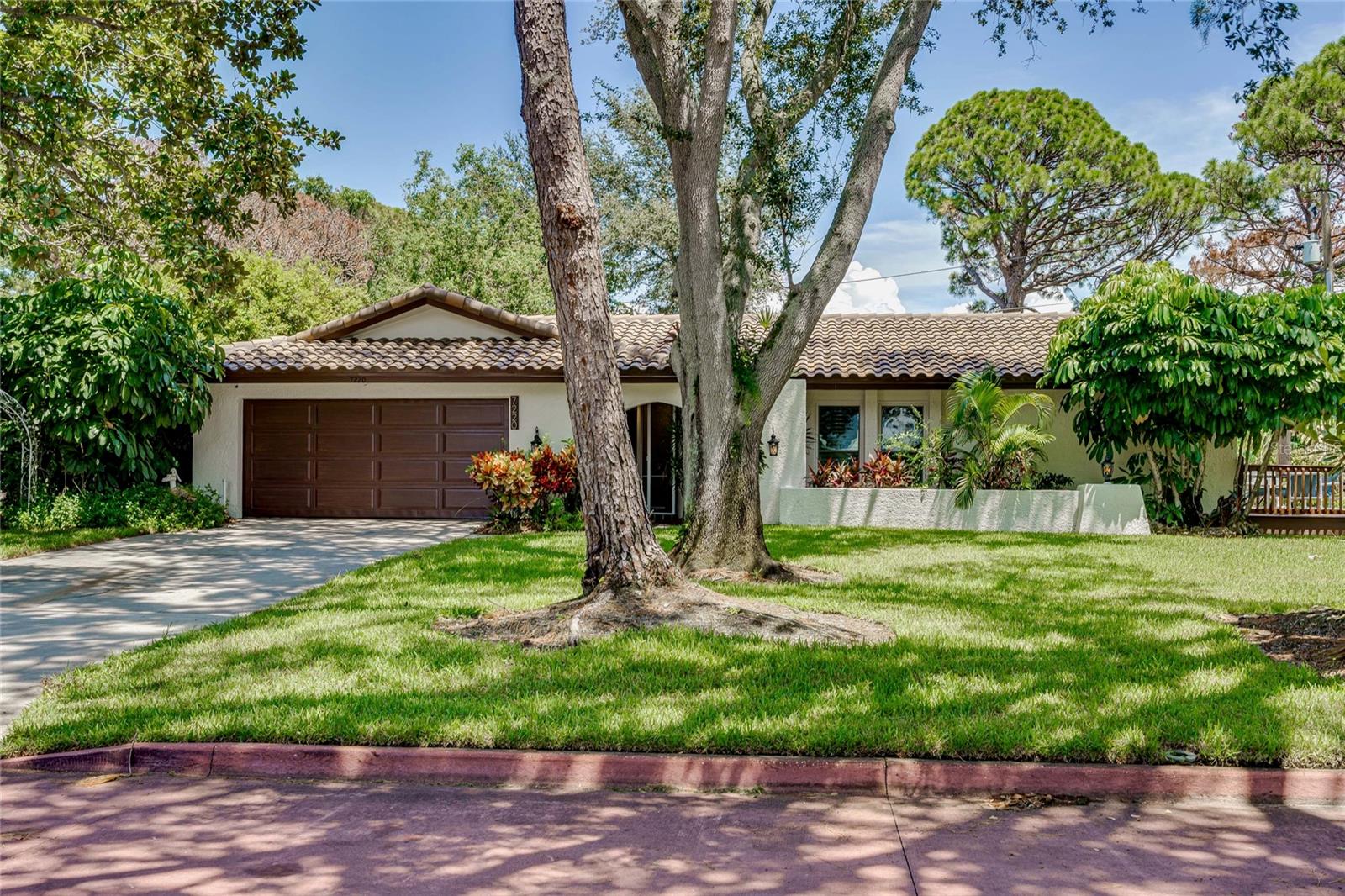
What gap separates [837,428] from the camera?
17984 millimetres

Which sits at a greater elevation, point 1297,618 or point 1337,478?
point 1337,478

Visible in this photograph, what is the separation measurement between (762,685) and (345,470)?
46.9 ft

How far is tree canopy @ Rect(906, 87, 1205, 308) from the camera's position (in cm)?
2800

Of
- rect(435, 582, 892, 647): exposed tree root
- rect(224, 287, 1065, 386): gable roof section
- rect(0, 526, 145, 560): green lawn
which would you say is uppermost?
rect(224, 287, 1065, 386): gable roof section

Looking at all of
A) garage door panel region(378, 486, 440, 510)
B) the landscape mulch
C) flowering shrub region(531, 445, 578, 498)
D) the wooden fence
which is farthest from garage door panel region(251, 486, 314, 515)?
the wooden fence

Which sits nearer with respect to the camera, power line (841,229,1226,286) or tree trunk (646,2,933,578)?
tree trunk (646,2,933,578)

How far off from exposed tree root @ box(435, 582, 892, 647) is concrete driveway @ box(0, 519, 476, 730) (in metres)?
2.62

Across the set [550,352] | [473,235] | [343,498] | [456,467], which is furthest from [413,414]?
[473,235]

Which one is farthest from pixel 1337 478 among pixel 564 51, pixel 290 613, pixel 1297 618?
pixel 290 613

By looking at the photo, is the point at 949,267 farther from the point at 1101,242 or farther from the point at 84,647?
the point at 84,647

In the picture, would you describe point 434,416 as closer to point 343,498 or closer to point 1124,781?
point 343,498

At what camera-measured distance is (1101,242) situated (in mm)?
29109

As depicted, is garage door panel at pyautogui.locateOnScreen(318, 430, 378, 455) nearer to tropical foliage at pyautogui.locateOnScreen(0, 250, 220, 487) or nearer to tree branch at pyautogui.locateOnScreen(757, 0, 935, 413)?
tropical foliage at pyautogui.locateOnScreen(0, 250, 220, 487)

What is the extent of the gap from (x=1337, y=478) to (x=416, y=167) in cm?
2963
